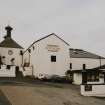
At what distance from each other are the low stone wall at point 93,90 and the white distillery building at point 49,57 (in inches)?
839

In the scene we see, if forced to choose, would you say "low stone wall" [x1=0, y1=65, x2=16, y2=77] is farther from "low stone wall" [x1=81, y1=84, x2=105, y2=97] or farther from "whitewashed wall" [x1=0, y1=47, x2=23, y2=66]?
"low stone wall" [x1=81, y1=84, x2=105, y2=97]

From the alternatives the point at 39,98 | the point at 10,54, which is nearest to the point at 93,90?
the point at 39,98

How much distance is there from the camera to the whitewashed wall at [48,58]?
177 ft

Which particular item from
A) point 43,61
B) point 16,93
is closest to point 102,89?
point 16,93

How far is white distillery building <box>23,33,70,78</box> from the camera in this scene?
177 ft

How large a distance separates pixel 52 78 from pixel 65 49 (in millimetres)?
10774

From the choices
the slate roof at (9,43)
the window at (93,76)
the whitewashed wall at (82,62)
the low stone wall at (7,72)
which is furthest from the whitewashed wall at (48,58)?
the window at (93,76)

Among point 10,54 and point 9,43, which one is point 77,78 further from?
point 9,43

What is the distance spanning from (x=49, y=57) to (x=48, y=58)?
31 cm

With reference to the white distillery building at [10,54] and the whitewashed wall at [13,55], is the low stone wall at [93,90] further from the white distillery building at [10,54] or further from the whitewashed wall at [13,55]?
the whitewashed wall at [13,55]

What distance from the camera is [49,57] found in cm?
5425

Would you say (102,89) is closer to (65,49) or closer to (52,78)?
(52,78)

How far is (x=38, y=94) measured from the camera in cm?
2802

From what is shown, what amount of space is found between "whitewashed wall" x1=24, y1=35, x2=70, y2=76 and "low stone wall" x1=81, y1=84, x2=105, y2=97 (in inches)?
865
